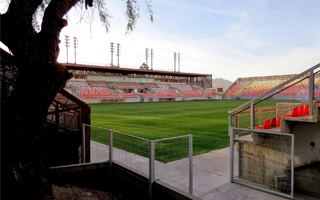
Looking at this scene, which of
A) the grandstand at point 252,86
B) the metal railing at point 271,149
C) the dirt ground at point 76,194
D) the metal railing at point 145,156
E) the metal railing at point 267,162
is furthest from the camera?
the grandstand at point 252,86

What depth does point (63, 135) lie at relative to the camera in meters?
6.45

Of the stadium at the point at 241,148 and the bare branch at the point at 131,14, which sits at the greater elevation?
the bare branch at the point at 131,14

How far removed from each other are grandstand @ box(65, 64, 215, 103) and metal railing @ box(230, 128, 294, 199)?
38456 mm

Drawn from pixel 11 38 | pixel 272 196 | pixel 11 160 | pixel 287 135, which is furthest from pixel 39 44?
pixel 272 196

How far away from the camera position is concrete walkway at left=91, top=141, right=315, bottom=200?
5492 mm

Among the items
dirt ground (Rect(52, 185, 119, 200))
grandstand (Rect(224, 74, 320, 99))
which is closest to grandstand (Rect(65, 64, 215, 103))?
grandstand (Rect(224, 74, 320, 99))

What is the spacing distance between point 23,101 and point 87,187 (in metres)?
2.30

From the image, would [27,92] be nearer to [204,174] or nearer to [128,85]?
[204,174]

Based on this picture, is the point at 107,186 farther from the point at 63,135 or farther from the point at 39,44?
the point at 39,44

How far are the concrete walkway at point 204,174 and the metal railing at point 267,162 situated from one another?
26 centimetres

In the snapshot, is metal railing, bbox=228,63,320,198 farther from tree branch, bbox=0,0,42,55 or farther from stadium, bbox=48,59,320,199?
tree branch, bbox=0,0,42,55

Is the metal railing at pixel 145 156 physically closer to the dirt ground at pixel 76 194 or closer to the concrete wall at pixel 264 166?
the dirt ground at pixel 76 194

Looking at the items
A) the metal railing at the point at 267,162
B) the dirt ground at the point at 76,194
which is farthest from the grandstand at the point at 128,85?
the dirt ground at the point at 76,194

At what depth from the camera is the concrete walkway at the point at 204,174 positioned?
18.0ft
